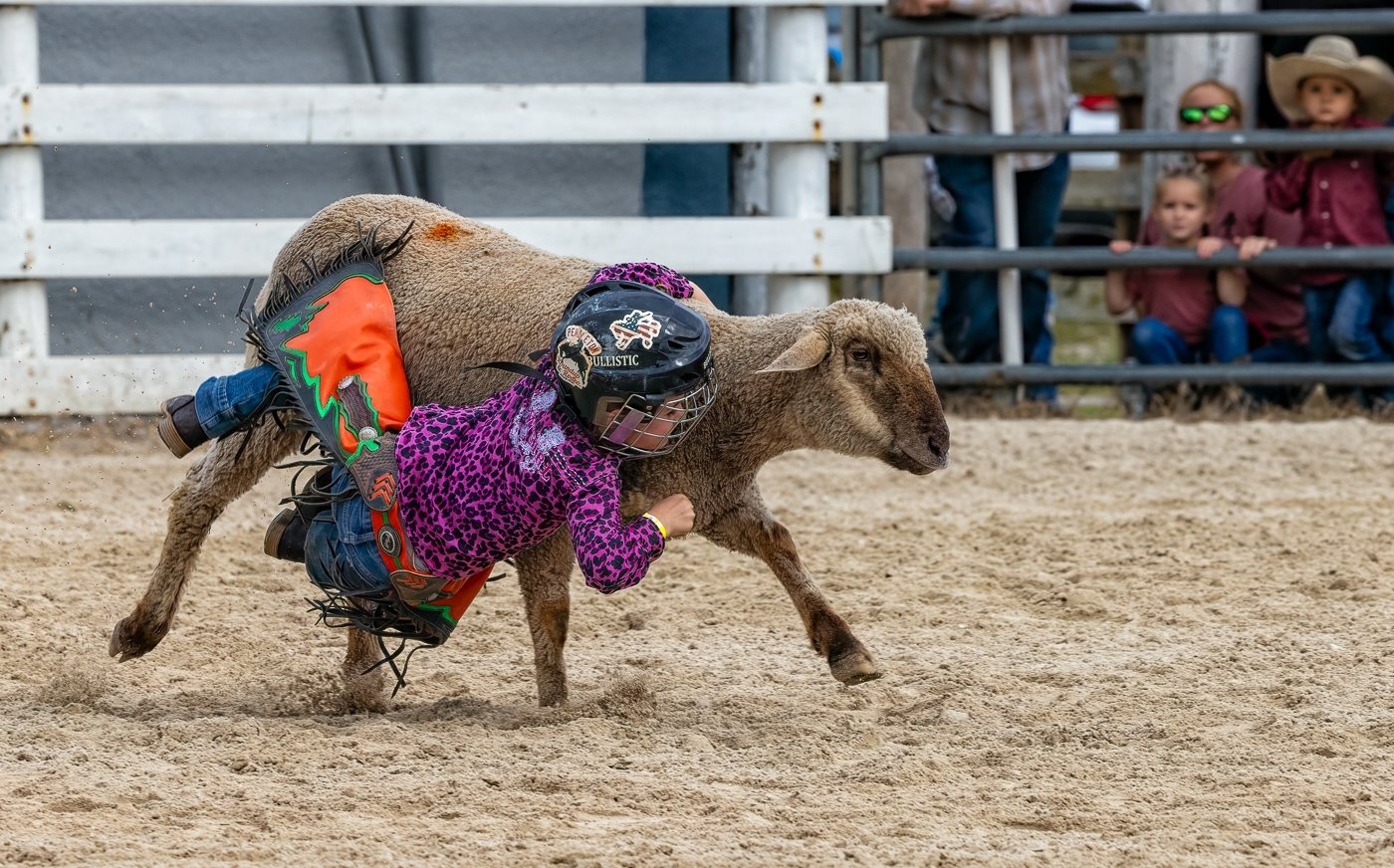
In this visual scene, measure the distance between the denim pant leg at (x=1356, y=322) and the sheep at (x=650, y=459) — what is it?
4441mm

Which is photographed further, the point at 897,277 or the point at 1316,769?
the point at 897,277

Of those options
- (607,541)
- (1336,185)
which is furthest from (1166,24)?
(607,541)

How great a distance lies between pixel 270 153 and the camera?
8.07 metres

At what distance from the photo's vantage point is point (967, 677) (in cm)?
441

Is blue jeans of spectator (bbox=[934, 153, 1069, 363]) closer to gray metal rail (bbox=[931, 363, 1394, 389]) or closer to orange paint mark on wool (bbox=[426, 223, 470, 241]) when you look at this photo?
gray metal rail (bbox=[931, 363, 1394, 389])

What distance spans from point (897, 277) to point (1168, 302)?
1271 millimetres

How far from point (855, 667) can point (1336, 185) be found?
16.4 feet

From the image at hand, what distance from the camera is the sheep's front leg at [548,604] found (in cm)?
414

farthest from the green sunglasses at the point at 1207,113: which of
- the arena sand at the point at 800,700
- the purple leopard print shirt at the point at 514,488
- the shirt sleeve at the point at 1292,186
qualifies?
the purple leopard print shirt at the point at 514,488

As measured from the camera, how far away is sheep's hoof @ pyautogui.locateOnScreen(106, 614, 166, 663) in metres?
4.37

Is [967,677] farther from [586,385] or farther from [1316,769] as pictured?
[586,385]

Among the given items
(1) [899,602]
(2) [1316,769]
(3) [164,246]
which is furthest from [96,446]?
(2) [1316,769]

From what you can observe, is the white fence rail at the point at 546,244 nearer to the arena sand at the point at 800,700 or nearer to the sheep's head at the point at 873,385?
the arena sand at the point at 800,700

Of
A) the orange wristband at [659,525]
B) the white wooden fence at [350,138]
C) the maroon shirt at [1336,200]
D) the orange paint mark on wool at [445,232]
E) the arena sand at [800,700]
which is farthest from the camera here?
the maroon shirt at [1336,200]
